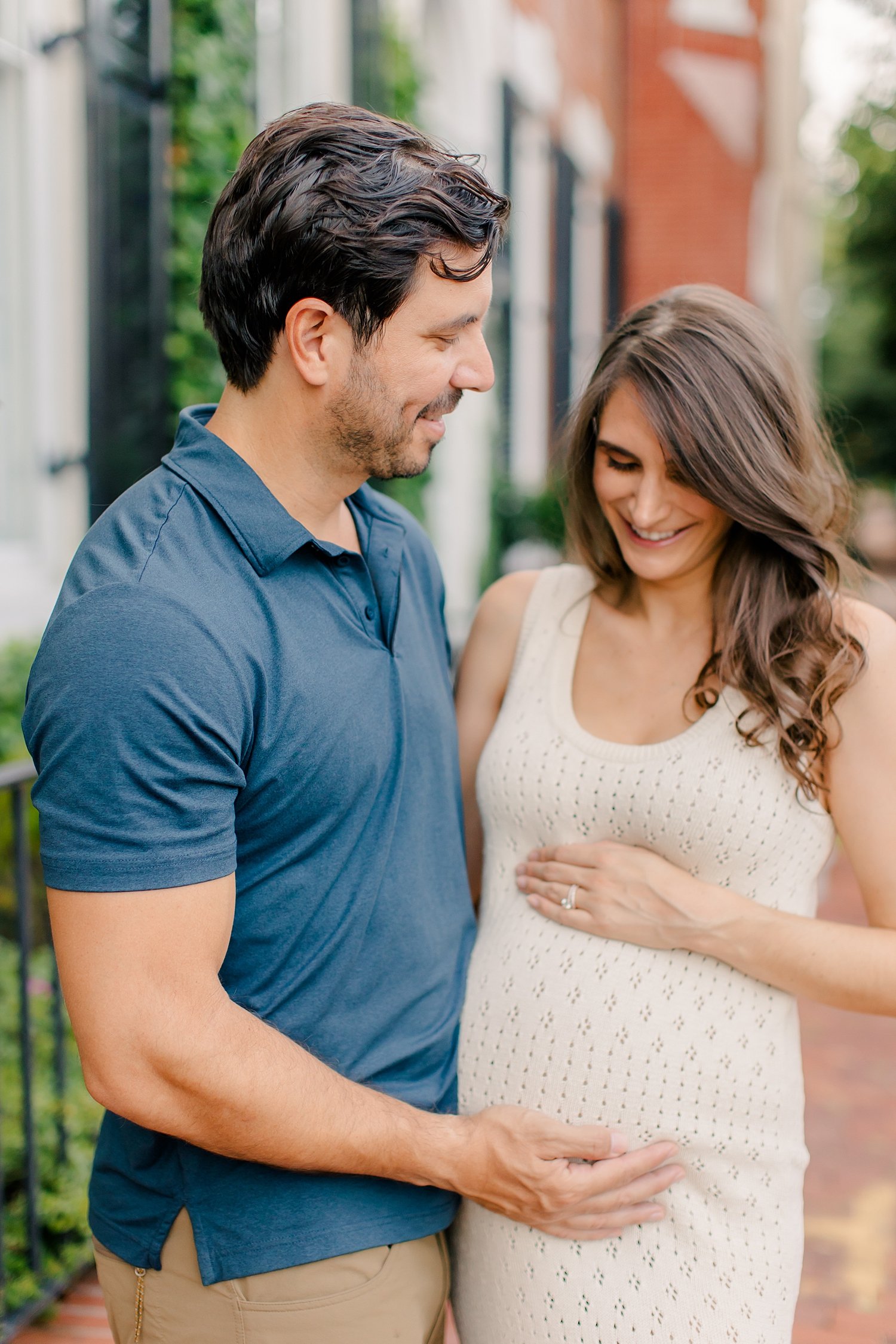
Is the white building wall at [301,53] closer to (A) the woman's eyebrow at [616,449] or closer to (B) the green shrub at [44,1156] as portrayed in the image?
(A) the woman's eyebrow at [616,449]

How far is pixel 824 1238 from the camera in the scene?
12.4ft

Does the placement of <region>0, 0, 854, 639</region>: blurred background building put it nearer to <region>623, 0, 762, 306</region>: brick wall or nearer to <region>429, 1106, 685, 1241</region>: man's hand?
<region>623, 0, 762, 306</region>: brick wall

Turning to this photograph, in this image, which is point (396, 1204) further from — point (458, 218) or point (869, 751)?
point (458, 218)

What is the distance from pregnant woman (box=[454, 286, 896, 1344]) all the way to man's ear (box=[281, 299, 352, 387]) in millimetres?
610

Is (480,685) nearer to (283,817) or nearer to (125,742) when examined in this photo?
(283,817)

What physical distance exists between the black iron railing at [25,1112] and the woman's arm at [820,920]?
136 cm

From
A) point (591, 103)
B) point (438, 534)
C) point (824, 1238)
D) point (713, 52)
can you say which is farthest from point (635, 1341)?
point (713, 52)

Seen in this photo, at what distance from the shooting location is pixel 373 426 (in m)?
1.58

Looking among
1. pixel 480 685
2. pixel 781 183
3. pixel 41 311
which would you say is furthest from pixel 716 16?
pixel 480 685

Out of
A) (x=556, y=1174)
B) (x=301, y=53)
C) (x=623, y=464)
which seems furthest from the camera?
(x=301, y=53)

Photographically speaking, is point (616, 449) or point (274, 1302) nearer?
point (274, 1302)

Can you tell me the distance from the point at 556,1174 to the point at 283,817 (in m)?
0.64

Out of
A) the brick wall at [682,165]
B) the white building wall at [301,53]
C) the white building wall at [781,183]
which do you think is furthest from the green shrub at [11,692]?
the white building wall at [781,183]

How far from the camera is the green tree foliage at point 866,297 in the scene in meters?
17.4
